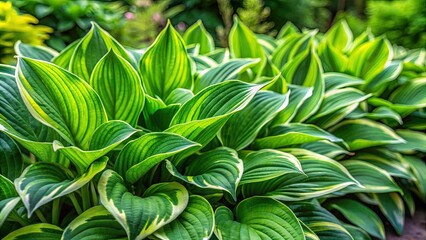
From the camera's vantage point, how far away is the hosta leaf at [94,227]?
1.22 m

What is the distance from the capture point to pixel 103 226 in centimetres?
127

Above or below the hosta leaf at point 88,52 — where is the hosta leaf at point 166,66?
below

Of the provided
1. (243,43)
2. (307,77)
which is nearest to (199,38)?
(243,43)

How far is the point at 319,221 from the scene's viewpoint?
155 cm

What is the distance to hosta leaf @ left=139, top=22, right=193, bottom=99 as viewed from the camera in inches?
67.1

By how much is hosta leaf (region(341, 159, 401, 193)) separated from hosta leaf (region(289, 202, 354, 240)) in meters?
0.32

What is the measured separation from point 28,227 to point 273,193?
2.39ft

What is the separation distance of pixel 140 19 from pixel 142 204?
2.64 meters

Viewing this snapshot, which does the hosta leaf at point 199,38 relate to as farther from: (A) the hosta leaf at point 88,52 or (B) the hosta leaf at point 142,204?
(B) the hosta leaf at point 142,204

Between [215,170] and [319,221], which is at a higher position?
[215,170]

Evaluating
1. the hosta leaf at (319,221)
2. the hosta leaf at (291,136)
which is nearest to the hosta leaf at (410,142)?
the hosta leaf at (291,136)

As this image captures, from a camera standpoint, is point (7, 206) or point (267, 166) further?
point (267, 166)

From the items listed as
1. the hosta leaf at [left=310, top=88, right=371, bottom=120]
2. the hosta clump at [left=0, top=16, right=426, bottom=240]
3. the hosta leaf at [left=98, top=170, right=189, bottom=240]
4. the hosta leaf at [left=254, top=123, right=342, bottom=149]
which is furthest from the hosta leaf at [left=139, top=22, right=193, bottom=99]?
the hosta leaf at [left=310, top=88, right=371, bottom=120]

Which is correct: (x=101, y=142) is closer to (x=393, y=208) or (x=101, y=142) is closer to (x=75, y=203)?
(x=75, y=203)
